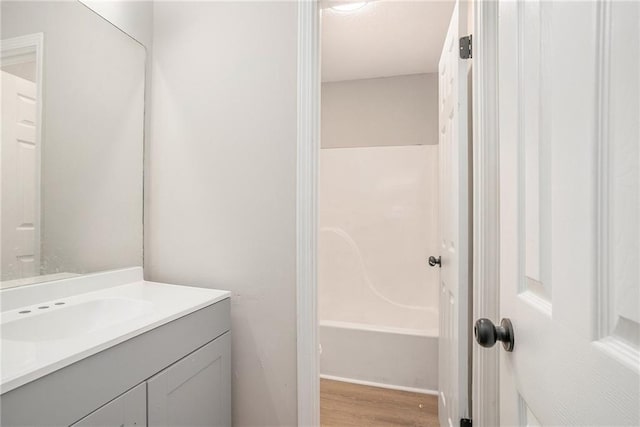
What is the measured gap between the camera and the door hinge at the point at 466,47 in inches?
48.3

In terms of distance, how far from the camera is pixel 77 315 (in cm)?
105

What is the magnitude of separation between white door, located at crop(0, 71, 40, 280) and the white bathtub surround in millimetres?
1804

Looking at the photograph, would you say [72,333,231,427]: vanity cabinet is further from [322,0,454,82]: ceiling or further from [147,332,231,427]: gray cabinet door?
[322,0,454,82]: ceiling

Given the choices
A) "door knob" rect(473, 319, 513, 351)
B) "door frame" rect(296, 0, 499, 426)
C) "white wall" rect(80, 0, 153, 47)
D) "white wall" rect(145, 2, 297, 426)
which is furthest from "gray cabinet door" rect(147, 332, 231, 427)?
"white wall" rect(80, 0, 153, 47)

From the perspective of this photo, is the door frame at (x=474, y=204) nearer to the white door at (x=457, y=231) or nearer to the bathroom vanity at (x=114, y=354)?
the white door at (x=457, y=231)

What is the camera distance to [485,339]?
0.64 meters

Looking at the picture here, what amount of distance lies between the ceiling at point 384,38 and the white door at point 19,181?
1.31m

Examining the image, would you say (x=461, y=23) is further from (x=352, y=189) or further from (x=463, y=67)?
(x=352, y=189)

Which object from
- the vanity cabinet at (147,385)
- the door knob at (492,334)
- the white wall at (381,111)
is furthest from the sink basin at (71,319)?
the white wall at (381,111)

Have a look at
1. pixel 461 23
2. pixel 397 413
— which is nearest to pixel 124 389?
pixel 397 413

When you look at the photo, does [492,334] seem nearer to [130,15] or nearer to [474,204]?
[474,204]

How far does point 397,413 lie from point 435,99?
249 centimetres

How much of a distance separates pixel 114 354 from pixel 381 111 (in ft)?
8.84

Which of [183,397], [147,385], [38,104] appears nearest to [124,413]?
[147,385]
